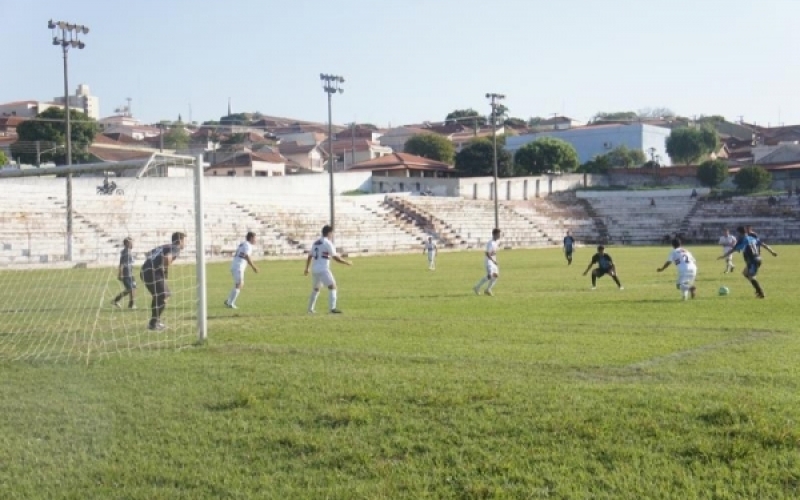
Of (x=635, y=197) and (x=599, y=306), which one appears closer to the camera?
(x=599, y=306)

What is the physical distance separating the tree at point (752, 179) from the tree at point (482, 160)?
68.6 ft

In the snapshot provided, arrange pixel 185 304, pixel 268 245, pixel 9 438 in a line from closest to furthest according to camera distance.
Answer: pixel 9 438 < pixel 185 304 < pixel 268 245

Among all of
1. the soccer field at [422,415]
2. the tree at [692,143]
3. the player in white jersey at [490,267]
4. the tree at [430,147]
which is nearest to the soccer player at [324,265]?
the soccer field at [422,415]

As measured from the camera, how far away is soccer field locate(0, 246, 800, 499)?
598 cm

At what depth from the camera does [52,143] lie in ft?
221

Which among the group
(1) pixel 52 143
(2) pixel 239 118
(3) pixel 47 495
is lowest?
(3) pixel 47 495

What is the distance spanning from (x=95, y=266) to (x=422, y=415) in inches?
715

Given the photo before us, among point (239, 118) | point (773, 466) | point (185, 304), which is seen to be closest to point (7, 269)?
point (185, 304)

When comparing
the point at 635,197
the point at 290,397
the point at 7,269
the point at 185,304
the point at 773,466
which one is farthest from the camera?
the point at 635,197

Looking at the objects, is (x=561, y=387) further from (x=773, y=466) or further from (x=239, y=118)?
(x=239, y=118)

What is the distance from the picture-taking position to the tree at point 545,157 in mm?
82875

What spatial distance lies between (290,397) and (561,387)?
272 centimetres

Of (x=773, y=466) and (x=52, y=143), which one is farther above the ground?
(x=52, y=143)

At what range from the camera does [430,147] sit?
9588 centimetres
